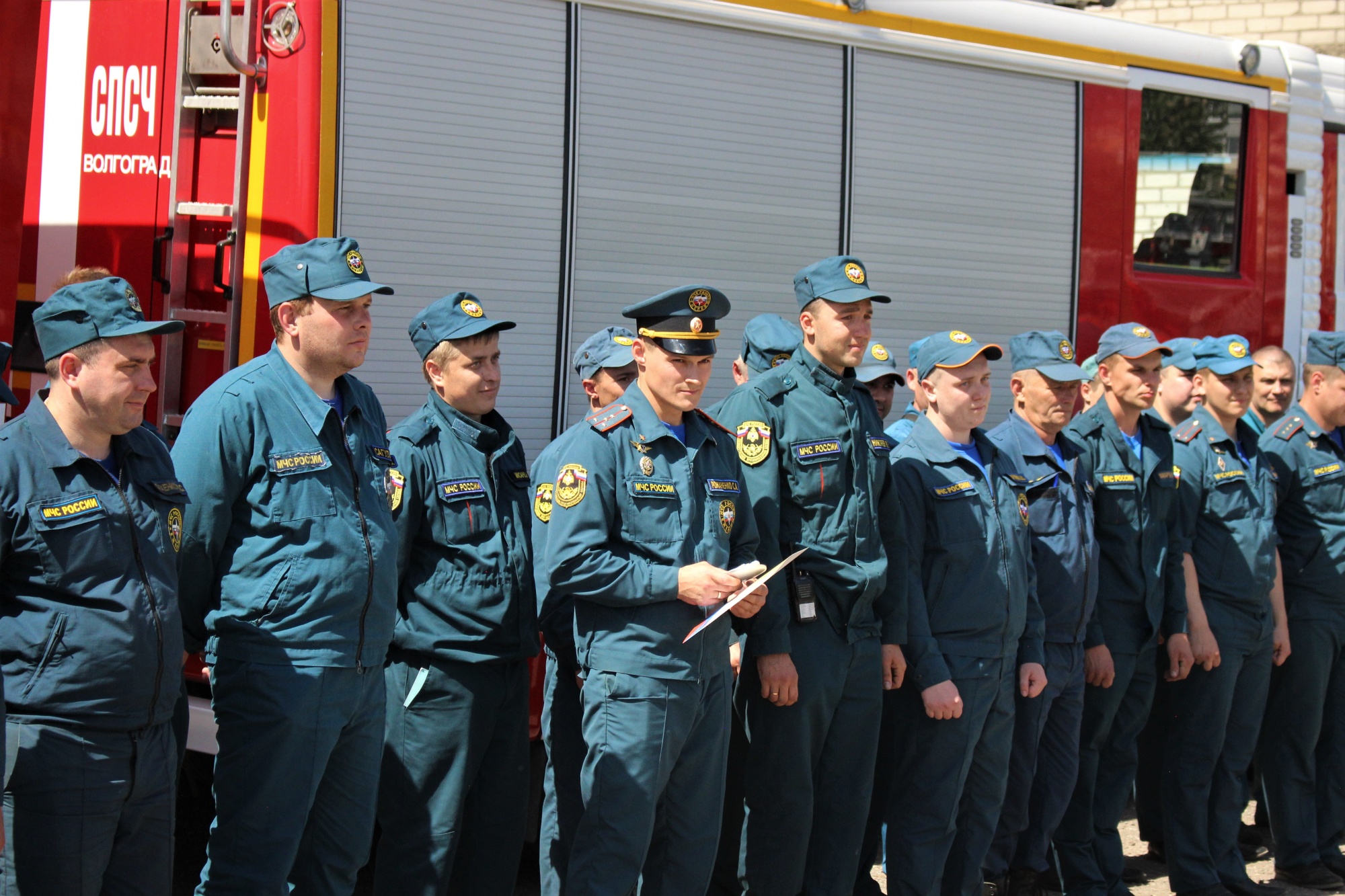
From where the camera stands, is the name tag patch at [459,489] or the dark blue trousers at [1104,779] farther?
the dark blue trousers at [1104,779]

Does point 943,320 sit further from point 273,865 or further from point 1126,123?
point 273,865

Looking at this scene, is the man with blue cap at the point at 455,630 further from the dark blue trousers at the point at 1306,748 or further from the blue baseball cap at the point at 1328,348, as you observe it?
the blue baseball cap at the point at 1328,348

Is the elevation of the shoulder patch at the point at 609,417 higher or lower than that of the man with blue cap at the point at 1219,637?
higher

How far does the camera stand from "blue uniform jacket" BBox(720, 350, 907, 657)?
416 cm

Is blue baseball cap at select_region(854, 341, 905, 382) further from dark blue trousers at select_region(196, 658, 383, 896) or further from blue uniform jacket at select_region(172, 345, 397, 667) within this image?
dark blue trousers at select_region(196, 658, 383, 896)

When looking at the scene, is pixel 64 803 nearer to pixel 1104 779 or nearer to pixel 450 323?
pixel 450 323

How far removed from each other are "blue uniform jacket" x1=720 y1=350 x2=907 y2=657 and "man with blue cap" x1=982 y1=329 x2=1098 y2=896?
2.31 ft

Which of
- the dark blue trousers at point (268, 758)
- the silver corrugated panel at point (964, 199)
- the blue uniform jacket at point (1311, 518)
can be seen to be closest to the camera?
the dark blue trousers at point (268, 758)

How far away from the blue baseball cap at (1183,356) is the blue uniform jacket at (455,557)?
9.84ft

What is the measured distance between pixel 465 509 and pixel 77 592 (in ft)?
3.81

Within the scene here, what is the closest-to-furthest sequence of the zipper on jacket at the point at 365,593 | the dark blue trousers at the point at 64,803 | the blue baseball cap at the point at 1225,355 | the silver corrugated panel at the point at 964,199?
1. the dark blue trousers at the point at 64,803
2. the zipper on jacket at the point at 365,593
3. the blue baseball cap at the point at 1225,355
4. the silver corrugated panel at the point at 964,199

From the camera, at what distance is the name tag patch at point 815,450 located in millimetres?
4188

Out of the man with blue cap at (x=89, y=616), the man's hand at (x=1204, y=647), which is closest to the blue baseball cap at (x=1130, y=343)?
the man's hand at (x=1204, y=647)

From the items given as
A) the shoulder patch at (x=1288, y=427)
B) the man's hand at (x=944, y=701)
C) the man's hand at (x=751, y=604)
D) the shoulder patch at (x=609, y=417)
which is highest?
the shoulder patch at (x=1288, y=427)
